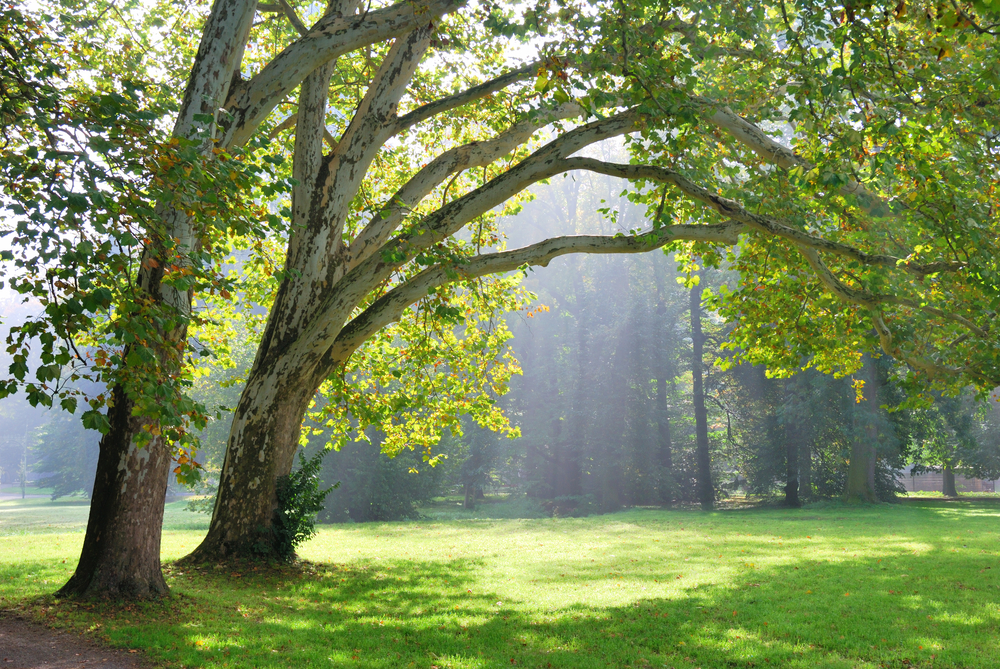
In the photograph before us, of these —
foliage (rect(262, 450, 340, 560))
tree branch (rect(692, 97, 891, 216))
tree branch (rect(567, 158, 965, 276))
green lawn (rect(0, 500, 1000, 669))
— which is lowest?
green lawn (rect(0, 500, 1000, 669))

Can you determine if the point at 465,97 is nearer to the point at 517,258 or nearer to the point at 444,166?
the point at 444,166

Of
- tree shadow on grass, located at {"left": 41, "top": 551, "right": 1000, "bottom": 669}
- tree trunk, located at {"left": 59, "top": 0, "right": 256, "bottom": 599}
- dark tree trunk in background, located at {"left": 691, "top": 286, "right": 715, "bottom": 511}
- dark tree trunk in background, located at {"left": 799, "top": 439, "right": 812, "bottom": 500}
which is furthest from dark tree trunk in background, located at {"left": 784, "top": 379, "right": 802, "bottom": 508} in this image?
tree trunk, located at {"left": 59, "top": 0, "right": 256, "bottom": 599}

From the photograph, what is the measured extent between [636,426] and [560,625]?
2846cm

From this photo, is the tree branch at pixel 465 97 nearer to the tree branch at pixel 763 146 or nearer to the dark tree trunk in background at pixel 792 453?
the tree branch at pixel 763 146

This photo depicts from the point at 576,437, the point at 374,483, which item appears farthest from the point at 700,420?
the point at 374,483

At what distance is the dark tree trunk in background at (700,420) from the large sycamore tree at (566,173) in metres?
21.3

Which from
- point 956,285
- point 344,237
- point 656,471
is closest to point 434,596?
point 344,237

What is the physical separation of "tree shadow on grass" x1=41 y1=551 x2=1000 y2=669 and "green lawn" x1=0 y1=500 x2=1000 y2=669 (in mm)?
28

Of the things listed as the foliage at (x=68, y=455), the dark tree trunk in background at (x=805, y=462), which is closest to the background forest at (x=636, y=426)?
the dark tree trunk in background at (x=805, y=462)

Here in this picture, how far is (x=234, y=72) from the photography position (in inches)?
317

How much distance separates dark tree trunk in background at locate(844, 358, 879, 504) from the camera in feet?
91.8

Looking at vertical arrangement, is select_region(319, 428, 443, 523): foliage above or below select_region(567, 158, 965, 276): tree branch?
below

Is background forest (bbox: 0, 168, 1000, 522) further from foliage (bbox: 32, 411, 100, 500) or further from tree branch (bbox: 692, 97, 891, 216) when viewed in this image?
foliage (bbox: 32, 411, 100, 500)

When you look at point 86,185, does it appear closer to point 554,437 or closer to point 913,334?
point 913,334
